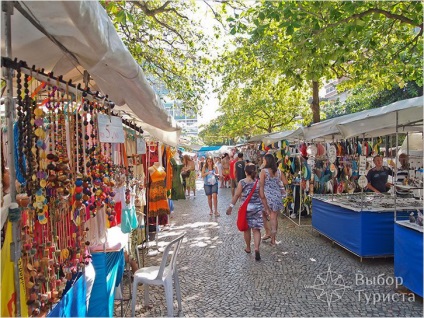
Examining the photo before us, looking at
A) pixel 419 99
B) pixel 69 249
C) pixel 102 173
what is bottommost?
pixel 69 249

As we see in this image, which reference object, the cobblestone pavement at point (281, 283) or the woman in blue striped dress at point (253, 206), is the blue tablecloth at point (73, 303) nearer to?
the cobblestone pavement at point (281, 283)

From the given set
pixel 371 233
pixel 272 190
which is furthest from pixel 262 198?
pixel 371 233

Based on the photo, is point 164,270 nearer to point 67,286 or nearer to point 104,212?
point 104,212

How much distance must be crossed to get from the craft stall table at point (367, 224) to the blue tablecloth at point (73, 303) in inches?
166

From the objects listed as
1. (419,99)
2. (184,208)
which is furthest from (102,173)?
(184,208)

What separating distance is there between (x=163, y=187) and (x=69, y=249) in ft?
12.1

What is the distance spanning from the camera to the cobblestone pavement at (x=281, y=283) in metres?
3.93

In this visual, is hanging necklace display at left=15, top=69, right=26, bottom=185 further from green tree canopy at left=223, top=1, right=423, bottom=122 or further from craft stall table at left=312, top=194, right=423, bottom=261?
craft stall table at left=312, top=194, right=423, bottom=261

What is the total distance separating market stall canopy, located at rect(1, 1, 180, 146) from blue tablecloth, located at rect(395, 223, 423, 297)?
3340 millimetres

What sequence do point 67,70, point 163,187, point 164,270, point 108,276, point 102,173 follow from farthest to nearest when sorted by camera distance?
1. point 163,187
2. point 164,270
3. point 108,276
4. point 102,173
5. point 67,70

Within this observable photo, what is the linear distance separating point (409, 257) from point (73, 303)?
12.2ft

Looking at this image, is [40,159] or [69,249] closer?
[40,159]

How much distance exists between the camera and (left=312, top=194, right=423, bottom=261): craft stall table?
5.32 metres

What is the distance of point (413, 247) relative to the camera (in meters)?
4.06
